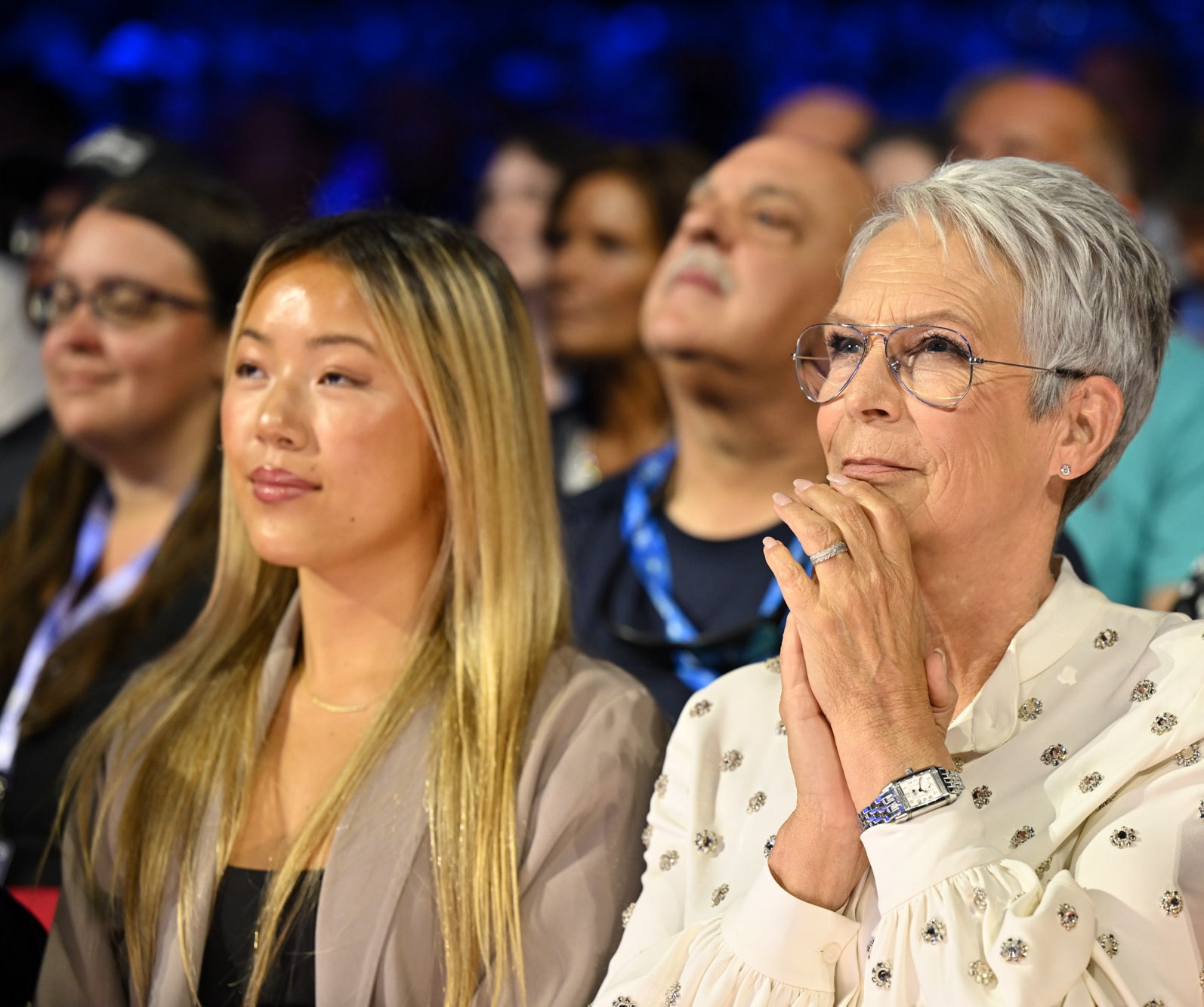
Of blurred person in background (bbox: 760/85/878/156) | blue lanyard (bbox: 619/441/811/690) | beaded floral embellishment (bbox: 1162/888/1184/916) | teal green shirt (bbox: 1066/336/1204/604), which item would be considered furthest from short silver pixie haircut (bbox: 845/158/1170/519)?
blurred person in background (bbox: 760/85/878/156)

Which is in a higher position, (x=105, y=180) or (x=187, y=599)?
(x=105, y=180)

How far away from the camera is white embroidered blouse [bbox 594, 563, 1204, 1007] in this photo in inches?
56.9

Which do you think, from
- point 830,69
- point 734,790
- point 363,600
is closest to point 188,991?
point 363,600

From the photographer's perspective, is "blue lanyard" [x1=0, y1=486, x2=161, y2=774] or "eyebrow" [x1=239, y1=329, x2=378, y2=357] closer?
"eyebrow" [x1=239, y1=329, x2=378, y2=357]

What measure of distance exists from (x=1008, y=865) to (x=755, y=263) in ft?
5.51

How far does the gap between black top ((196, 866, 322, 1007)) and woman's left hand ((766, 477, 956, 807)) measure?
767 mm

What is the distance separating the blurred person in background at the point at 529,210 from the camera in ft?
14.2

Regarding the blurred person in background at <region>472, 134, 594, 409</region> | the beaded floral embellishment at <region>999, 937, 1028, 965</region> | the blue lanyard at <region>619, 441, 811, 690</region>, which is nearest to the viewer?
the beaded floral embellishment at <region>999, 937, 1028, 965</region>

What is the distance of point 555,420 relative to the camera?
4062 mm

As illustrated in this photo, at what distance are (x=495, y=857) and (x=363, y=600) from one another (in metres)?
0.47

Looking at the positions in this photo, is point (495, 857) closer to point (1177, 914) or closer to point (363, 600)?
point (363, 600)

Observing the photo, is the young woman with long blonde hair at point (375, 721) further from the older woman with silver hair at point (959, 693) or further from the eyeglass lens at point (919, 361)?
the eyeglass lens at point (919, 361)

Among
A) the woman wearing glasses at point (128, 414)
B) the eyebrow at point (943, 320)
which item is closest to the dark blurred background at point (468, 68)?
the woman wearing glasses at point (128, 414)

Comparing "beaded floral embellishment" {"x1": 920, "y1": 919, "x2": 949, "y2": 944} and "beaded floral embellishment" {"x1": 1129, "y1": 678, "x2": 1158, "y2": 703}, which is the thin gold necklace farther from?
"beaded floral embellishment" {"x1": 1129, "y1": 678, "x2": 1158, "y2": 703}
